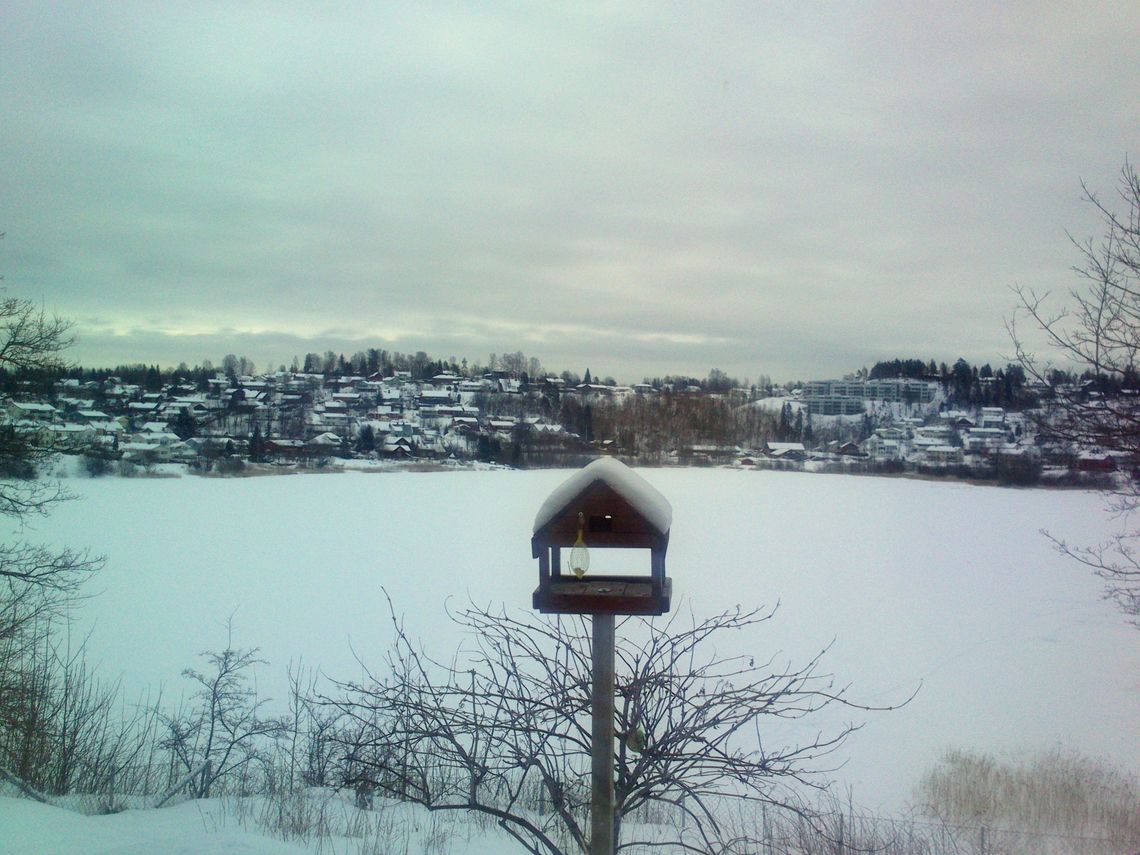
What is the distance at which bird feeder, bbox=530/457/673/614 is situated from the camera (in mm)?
1674

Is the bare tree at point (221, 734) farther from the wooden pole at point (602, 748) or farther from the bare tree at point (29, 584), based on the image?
the wooden pole at point (602, 748)

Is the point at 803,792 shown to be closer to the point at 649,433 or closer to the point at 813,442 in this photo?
the point at 649,433

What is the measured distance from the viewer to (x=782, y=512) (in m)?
23.1

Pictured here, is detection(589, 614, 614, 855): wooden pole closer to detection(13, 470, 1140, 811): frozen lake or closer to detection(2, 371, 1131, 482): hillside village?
detection(13, 470, 1140, 811): frozen lake

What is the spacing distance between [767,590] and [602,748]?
1131cm

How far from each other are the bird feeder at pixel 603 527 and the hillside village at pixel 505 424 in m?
2.23

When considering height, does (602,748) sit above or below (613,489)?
below

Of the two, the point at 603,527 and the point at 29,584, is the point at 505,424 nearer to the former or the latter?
the point at 29,584

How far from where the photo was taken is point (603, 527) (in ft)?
5.59

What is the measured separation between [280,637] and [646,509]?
375 inches

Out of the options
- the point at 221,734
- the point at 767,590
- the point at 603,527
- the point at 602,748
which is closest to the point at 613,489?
the point at 603,527

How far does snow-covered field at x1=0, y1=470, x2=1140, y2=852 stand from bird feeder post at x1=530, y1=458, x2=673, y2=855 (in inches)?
109

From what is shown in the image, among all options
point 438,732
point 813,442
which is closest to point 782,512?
point 813,442

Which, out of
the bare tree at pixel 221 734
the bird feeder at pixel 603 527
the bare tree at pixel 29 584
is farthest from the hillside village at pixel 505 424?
the bird feeder at pixel 603 527
